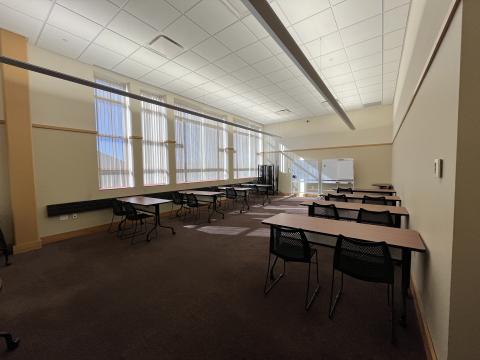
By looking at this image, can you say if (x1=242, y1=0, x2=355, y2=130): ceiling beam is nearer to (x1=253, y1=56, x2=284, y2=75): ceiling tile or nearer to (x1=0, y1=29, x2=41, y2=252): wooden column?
(x1=253, y1=56, x2=284, y2=75): ceiling tile

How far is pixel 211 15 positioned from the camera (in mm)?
3061

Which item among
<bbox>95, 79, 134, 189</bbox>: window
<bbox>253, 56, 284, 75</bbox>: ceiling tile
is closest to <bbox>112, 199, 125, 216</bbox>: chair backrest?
<bbox>95, 79, 134, 189</bbox>: window

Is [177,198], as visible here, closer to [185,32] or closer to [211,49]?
[211,49]

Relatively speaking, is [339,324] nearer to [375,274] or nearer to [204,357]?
[375,274]

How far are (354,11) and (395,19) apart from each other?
777 mm

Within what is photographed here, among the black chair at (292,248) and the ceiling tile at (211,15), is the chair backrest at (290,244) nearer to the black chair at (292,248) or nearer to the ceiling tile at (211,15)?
the black chair at (292,248)

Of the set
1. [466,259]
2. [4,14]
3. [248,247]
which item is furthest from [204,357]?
[4,14]

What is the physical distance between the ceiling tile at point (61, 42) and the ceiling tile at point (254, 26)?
2.99 m

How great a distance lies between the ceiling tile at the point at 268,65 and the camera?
173 inches

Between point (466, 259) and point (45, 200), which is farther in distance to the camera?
point (45, 200)

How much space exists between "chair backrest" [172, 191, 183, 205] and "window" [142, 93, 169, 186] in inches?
23.8

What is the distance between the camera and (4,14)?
9.92ft

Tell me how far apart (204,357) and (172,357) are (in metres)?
0.25

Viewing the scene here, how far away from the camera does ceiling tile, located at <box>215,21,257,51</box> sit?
11.0ft
